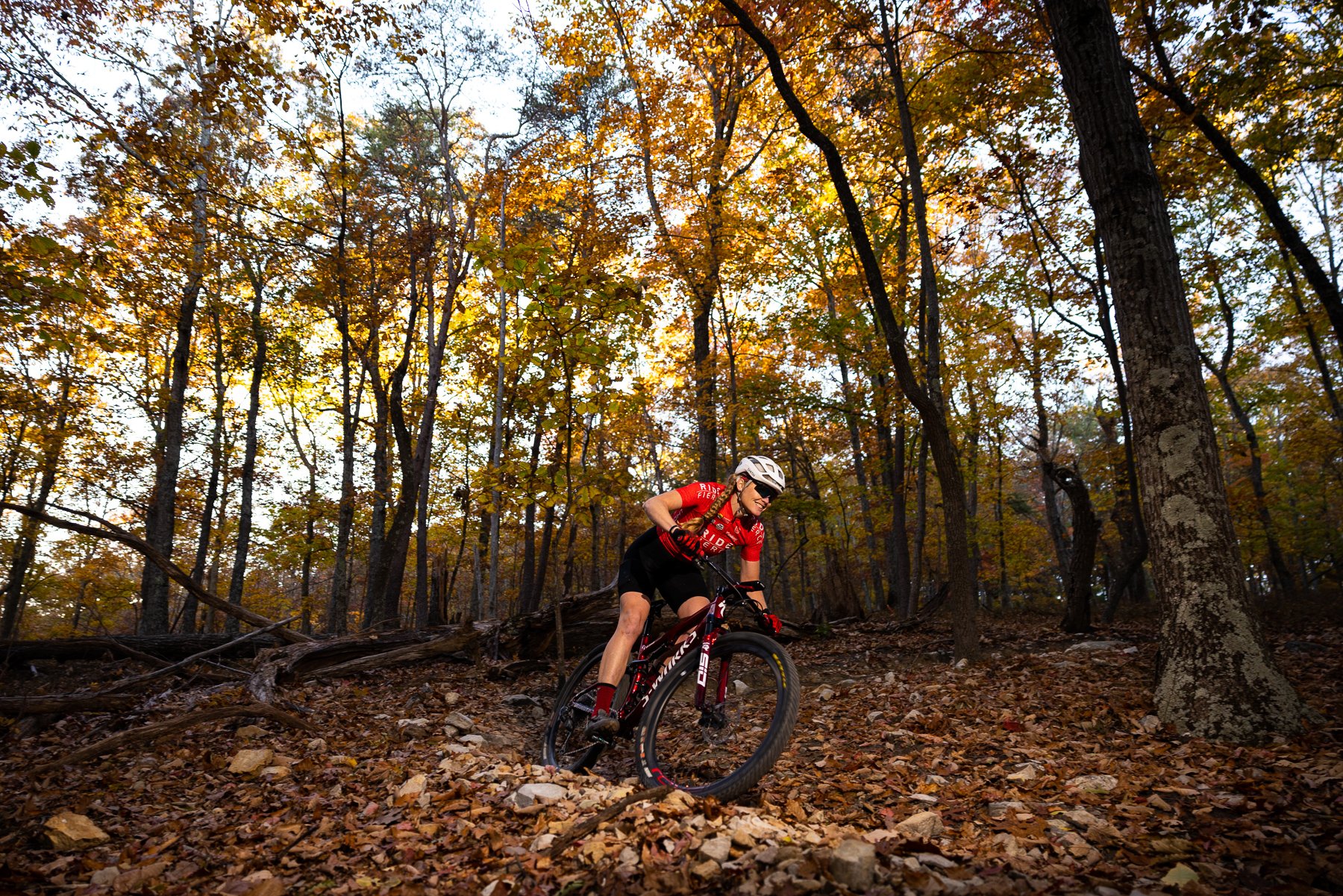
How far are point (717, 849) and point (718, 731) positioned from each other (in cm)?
184

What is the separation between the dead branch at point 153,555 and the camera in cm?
497

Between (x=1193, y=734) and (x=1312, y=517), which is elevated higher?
(x=1312, y=517)

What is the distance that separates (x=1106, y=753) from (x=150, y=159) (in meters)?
14.0

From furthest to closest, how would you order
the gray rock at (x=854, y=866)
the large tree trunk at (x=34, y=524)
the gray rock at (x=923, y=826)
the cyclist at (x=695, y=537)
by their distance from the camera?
1. the large tree trunk at (x=34, y=524)
2. the cyclist at (x=695, y=537)
3. the gray rock at (x=923, y=826)
4. the gray rock at (x=854, y=866)

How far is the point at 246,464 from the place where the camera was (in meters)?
18.1

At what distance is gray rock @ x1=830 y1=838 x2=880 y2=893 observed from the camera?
2236 millimetres

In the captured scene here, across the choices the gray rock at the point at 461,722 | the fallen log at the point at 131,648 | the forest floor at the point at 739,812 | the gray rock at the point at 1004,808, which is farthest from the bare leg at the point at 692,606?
the fallen log at the point at 131,648

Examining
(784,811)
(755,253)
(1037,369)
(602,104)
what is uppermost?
(602,104)

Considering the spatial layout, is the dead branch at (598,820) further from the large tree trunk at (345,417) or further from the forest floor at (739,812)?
the large tree trunk at (345,417)

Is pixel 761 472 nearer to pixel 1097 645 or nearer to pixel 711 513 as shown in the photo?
pixel 711 513

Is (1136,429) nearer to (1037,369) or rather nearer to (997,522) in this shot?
(1037,369)

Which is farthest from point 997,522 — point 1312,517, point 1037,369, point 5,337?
point 5,337

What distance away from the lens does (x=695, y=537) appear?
429cm

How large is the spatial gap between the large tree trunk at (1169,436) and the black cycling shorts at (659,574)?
3.56 metres
